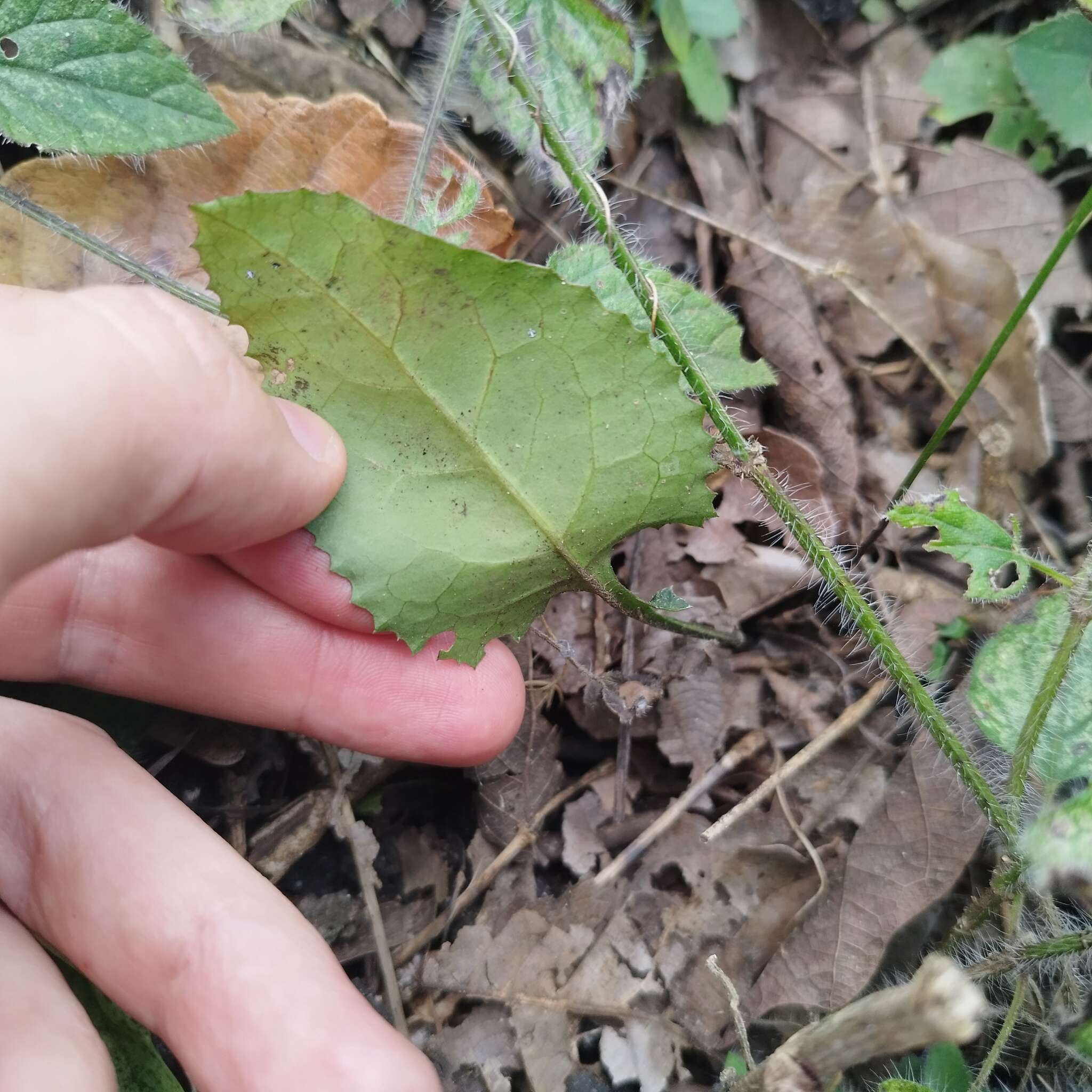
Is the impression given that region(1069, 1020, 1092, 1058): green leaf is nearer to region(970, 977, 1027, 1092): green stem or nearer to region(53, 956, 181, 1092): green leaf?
region(970, 977, 1027, 1092): green stem

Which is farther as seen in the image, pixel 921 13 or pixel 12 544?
pixel 921 13

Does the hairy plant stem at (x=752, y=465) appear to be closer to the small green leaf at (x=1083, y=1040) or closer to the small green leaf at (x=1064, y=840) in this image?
the small green leaf at (x=1064, y=840)

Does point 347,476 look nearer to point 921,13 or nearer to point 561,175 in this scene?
point 561,175

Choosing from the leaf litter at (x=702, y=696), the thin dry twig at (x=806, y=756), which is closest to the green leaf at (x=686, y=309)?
the leaf litter at (x=702, y=696)

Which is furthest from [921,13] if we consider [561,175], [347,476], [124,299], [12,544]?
[12,544]

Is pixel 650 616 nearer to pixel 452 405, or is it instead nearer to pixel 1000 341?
pixel 452 405

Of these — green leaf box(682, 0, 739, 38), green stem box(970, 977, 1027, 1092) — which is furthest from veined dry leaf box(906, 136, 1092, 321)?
green stem box(970, 977, 1027, 1092)
